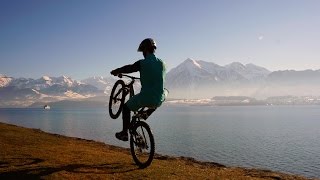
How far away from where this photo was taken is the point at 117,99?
555 inches

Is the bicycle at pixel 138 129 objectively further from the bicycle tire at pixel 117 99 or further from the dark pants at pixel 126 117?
the dark pants at pixel 126 117

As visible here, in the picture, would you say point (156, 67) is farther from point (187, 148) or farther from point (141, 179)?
point (187, 148)

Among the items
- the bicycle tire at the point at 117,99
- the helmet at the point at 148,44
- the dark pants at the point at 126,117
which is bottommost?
the dark pants at the point at 126,117

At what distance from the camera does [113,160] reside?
15.4 meters

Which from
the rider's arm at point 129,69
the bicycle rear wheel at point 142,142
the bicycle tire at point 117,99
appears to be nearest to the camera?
the rider's arm at point 129,69

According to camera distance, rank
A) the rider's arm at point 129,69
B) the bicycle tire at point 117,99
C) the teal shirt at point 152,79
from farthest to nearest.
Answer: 1. the bicycle tire at point 117,99
2. the rider's arm at point 129,69
3. the teal shirt at point 152,79

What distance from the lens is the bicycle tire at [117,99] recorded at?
13.5 m

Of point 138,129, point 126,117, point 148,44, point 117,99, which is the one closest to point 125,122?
point 126,117

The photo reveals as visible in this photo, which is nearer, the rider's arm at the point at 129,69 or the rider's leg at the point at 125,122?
the rider's arm at the point at 129,69

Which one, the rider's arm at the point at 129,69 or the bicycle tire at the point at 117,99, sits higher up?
the rider's arm at the point at 129,69

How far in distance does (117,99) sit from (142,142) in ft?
7.73

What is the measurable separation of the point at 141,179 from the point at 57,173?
301 centimetres

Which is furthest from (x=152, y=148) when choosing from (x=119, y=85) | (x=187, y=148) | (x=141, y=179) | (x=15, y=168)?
(x=187, y=148)

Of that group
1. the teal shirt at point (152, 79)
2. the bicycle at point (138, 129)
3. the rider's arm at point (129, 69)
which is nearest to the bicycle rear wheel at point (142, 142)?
the bicycle at point (138, 129)
